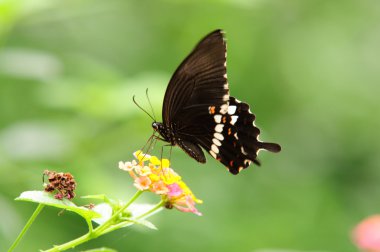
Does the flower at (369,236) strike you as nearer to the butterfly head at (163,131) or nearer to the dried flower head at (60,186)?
the butterfly head at (163,131)

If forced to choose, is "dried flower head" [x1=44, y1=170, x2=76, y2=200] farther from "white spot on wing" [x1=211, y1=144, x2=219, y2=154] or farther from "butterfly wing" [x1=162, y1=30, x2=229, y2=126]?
"white spot on wing" [x1=211, y1=144, x2=219, y2=154]

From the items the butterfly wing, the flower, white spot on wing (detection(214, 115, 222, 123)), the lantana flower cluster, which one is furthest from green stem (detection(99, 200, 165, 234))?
the flower

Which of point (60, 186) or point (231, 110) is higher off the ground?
point (231, 110)

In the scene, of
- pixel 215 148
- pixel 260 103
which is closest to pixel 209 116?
pixel 215 148

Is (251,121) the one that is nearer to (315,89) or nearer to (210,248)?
(210,248)

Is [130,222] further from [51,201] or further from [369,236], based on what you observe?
[369,236]

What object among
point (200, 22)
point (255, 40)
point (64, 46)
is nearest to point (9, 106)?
point (64, 46)

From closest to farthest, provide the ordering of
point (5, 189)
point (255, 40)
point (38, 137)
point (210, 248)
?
point (38, 137) < point (5, 189) < point (210, 248) < point (255, 40)
